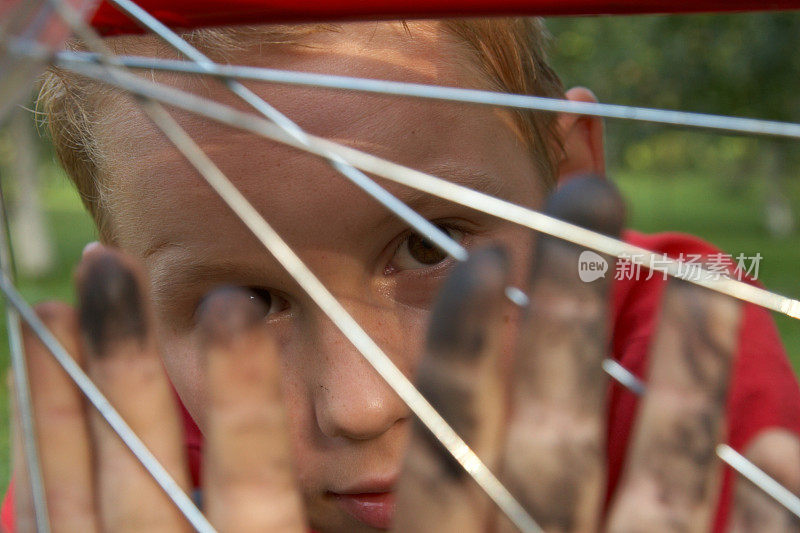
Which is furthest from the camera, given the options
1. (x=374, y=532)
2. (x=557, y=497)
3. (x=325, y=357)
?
(x=374, y=532)

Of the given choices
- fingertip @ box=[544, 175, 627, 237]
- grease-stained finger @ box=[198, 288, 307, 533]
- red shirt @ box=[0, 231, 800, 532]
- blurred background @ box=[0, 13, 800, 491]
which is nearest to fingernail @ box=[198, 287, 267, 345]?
grease-stained finger @ box=[198, 288, 307, 533]

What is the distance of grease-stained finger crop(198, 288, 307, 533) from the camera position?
291mm

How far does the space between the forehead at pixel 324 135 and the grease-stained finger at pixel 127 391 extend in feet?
0.80

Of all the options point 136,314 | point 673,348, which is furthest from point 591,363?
point 136,314

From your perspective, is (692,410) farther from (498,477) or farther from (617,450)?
(617,450)

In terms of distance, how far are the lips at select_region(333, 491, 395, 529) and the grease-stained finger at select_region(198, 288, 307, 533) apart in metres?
0.33

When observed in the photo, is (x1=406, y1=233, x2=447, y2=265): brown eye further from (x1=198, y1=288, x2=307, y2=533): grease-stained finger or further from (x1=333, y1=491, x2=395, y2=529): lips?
(x1=198, y1=288, x2=307, y2=533): grease-stained finger

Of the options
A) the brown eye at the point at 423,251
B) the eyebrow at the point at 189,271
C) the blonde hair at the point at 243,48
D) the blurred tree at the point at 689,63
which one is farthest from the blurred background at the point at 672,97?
the brown eye at the point at 423,251

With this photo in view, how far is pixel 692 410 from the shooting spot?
28 cm

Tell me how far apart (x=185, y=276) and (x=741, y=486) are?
405 millimetres

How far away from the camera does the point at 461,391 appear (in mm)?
270

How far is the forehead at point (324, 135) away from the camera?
1.80ft

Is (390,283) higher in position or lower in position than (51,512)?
higher

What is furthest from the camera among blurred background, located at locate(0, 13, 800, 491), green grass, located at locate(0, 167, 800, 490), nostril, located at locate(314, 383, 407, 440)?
blurred background, located at locate(0, 13, 800, 491)
